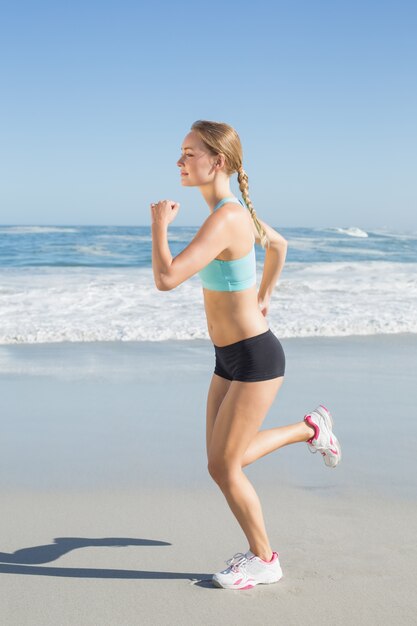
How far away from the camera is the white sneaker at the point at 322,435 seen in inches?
140

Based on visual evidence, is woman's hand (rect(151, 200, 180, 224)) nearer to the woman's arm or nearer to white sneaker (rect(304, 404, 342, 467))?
the woman's arm

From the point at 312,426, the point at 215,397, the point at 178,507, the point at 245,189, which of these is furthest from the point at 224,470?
the point at 245,189

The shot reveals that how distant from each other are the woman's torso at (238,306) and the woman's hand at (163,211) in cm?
23

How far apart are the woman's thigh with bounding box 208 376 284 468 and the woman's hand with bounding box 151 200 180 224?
700 mm

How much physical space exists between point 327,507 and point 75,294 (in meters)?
9.88

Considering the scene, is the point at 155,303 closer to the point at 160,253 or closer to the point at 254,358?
the point at 254,358

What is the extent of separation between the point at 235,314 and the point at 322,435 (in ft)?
3.05

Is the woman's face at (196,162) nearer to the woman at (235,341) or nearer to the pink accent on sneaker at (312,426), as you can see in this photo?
the woman at (235,341)

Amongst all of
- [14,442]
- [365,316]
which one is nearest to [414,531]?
[14,442]

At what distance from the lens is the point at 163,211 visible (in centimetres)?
280

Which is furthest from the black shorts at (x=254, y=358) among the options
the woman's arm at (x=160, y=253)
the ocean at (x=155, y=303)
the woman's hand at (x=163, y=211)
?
the ocean at (x=155, y=303)

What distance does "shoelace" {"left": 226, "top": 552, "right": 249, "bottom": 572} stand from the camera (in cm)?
301

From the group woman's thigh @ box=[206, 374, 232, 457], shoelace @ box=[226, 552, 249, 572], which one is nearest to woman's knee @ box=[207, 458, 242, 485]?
woman's thigh @ box=[206, 374, 232, 457]

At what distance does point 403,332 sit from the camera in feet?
31.1
